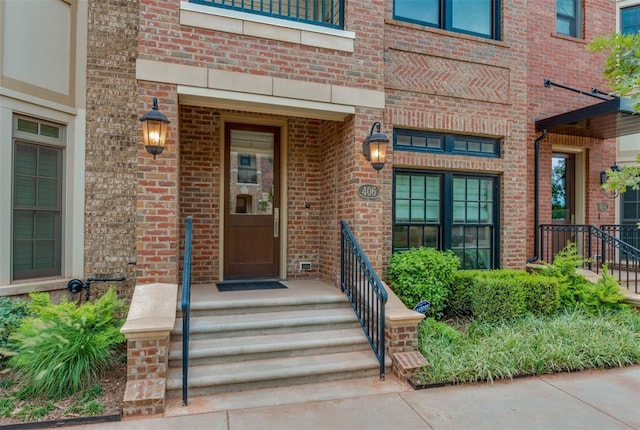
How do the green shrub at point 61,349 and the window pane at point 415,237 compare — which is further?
the window pane at point 415,237

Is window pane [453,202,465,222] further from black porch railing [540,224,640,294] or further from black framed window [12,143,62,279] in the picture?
black framed window [12,143,62,279]

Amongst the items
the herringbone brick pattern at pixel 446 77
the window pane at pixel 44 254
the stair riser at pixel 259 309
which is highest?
the herringbone brick pattern at pixel 446 77

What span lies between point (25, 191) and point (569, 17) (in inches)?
388

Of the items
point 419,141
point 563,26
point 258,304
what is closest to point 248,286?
point 258,304

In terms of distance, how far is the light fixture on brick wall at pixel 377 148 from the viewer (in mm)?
5047

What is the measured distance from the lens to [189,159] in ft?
18.5

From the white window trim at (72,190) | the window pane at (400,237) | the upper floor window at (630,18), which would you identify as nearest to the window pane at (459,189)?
the window pane at (400,237)

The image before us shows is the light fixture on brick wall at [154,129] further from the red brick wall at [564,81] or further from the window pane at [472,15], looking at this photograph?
the red brick wall at [564,81]

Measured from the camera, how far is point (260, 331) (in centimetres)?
432

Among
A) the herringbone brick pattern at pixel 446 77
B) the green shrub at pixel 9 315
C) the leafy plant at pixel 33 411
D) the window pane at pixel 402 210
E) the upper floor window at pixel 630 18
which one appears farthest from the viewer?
the upper floor window at pixel 630 18

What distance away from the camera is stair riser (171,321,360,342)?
4.12m

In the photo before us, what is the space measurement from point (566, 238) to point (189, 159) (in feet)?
23.0

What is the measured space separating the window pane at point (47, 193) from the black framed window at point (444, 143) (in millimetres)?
4598

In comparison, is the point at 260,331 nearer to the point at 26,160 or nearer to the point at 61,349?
the point at 61,349
